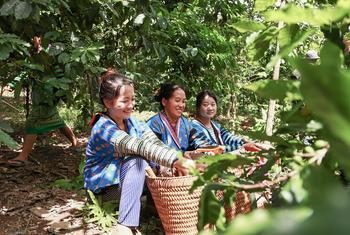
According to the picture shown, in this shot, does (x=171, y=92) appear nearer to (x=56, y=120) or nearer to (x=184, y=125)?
(x=184, y=125)

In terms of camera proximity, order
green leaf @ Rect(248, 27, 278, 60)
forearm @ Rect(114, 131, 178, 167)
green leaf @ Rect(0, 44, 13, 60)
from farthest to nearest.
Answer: forearm @ Rect(114, 131, 178, 167), green leaf @ Rect(0, 44, 13, 60), green leaf @ Rect(248, 27, 278, 60)

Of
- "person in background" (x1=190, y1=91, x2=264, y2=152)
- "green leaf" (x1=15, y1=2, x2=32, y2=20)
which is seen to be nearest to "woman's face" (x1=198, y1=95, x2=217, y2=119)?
"person in background" (x1=190, y1=91, x2=264, y2=152)

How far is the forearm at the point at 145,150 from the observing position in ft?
Result: 6.82

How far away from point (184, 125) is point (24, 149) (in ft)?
4.89

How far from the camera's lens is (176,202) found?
2285 mm

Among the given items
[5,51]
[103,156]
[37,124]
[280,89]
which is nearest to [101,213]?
[103,156]

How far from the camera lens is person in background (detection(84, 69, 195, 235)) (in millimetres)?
2338

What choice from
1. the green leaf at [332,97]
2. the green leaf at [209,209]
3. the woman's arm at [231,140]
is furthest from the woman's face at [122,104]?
the green leaf at [332,97]

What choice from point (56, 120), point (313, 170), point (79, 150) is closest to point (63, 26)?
point (56, 120)

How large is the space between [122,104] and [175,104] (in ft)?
1.93

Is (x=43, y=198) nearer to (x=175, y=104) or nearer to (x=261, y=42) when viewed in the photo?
(x=175, y=104)

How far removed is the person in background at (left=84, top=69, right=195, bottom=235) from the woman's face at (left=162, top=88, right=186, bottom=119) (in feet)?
1.21

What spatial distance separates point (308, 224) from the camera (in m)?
0.24

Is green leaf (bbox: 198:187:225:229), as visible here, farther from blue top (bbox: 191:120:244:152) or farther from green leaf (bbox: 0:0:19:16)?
blue top (bbox: 191:120:244:152)
